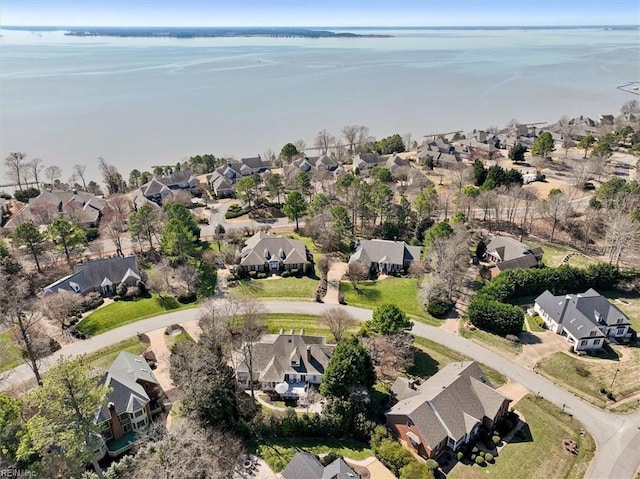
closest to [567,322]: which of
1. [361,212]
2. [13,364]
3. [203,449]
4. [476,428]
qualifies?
[476,428]

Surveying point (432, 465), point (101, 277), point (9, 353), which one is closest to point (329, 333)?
point (432, 465)

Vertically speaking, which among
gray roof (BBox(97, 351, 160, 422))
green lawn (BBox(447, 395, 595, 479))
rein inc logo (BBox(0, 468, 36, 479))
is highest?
rein inc logo (BBox(0, 468, 36, 479))

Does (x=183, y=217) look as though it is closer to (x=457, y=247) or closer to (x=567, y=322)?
(x=457, y=247)

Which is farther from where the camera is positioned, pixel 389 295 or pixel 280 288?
pixel 280 288

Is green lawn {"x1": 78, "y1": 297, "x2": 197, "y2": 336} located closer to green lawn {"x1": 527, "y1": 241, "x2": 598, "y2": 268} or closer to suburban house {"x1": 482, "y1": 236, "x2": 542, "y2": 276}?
suburban house {"x1": 482, "y1": 236, "x2": 542, "y2": 276}

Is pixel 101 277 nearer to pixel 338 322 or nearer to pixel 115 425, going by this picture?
pixel 115 425

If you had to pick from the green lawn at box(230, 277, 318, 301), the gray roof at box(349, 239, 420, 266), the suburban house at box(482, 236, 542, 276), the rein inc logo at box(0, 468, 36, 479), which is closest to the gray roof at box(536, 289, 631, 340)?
the suburban house at box(482, 236, 542, 276)
